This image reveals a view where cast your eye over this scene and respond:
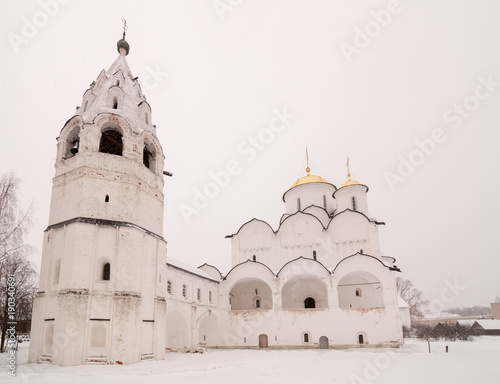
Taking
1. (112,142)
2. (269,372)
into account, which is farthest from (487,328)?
(112,142)

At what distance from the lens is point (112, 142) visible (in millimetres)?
15562

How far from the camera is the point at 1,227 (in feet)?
48.2

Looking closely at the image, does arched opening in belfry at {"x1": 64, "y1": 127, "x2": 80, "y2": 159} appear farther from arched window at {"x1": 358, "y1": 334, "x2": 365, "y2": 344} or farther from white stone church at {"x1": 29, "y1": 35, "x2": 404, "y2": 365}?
arched window at {"x1": 358, "y1": 334, "x2": 365, "y2": 344}

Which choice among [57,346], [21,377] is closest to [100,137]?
[57,346]

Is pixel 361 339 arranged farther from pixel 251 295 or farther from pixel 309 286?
pixel 251 295

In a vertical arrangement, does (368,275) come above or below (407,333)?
above

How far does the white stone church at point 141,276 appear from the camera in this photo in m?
12.6

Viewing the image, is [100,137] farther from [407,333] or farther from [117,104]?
[407,333]

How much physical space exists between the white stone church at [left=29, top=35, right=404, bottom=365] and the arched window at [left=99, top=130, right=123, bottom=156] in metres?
0.05

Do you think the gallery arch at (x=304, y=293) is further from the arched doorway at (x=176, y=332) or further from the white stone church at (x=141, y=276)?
the arched doorway at (x=176, y=332)

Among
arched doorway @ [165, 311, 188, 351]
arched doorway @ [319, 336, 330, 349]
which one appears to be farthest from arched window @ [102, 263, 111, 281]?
arched doorway @ [319, 336, 330, 349]

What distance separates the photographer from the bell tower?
12273mm

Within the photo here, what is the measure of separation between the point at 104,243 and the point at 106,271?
1.07 m

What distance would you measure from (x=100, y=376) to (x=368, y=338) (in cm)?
1646
